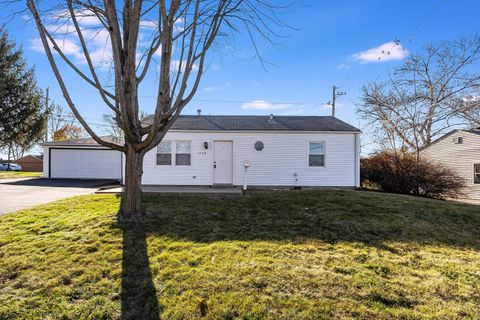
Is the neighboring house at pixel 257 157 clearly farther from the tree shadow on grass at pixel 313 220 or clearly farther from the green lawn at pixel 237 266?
the green lawn at pixel 237 266

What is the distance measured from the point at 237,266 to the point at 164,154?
30.3ft

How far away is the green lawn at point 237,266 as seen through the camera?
2916mm

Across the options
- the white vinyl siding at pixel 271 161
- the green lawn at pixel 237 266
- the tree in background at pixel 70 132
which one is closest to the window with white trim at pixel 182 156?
the white vinyl siding at pixel 271 161

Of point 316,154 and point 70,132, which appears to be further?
point 70,132

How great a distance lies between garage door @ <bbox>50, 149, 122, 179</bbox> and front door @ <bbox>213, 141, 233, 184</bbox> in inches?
409

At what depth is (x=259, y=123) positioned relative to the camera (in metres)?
13.3

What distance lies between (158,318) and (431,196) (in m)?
12.8

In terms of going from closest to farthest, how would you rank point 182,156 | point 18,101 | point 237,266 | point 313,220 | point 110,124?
1. point 237,266
2. point 313,220
3. point 182,156
4. point 18,101
5. point 110,124

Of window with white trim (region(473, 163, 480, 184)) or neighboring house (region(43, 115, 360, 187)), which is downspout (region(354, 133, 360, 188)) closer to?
neighboring house (region(43, 115, 360, 187))

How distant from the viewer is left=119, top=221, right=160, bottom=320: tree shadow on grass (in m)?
2.90

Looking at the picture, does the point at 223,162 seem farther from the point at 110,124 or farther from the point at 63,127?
the point at 63,127

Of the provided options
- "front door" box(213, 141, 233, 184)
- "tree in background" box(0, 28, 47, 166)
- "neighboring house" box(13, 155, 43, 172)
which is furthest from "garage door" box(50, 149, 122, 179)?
"neighboring house" box(13, 155, 43, 172)

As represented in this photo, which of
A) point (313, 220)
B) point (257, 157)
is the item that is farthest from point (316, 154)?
point (313, 220)

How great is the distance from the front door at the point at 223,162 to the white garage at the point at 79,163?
10.4 m
